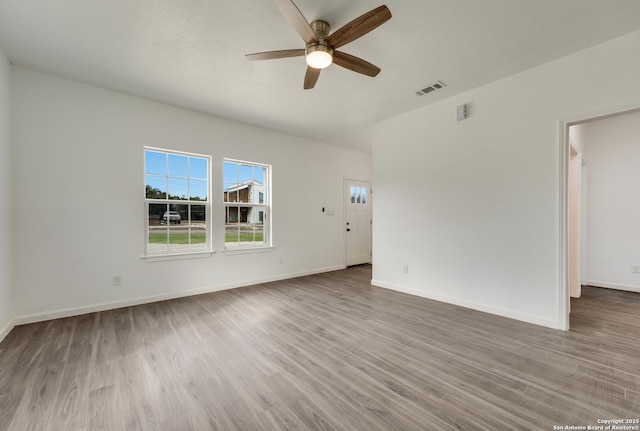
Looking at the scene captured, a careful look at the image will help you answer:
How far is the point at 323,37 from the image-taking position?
221cm

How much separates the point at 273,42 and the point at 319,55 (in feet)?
2.05

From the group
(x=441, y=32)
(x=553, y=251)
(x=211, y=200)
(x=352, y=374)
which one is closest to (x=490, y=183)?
(x=553, y=251)

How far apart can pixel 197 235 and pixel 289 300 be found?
183cm

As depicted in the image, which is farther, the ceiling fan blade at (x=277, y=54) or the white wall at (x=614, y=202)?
the white wall at (x=614, y=202)

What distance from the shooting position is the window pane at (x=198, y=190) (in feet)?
13.8

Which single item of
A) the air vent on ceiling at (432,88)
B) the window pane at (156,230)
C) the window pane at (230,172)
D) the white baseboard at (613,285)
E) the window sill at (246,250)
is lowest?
the white baseboard at (613,285)

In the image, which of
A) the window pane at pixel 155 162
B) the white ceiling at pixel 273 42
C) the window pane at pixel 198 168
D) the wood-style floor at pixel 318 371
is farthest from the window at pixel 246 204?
the wood-style floor at pixel 318 371

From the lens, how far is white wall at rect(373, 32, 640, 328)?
8.79 ft

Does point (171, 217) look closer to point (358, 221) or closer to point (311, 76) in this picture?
point (311, 76)

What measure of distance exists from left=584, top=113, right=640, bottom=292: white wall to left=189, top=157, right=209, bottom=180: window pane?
21.5ft

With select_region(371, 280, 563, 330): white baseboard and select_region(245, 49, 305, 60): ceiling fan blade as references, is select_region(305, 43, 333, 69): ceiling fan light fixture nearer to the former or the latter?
select_region(245, 49, 305, 60): ceiling fan blade

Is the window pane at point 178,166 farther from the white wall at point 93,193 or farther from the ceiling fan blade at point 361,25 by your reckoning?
the ceiling fan blade at point 361,25

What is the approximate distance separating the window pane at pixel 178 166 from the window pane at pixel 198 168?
0.07 metres

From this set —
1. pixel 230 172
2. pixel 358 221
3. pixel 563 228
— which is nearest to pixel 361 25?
pixel 563 228
